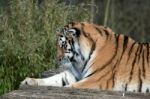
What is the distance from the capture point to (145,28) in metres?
14.2

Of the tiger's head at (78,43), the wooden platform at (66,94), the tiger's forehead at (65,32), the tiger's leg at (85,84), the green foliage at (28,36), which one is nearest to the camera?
the wooden platform at (66,94)

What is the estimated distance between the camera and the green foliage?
5.78 m

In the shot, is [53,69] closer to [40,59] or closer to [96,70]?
[40,59]

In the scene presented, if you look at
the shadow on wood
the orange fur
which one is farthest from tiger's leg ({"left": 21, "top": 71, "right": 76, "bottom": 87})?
the shadow on wood

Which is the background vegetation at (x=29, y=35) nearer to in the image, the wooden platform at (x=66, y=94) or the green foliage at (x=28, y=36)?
the green foliage at (x=28, y=36)

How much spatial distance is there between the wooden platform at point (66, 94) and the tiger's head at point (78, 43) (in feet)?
1.75

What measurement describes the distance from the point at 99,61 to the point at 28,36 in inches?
58.7

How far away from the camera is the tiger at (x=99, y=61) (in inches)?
177

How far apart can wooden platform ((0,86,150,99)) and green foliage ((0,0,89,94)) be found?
143cm

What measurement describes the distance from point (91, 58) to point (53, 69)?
1.19m

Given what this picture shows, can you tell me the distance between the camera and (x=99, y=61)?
4.59 meters

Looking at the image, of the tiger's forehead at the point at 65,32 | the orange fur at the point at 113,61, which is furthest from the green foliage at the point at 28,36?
the orange fur at the point at 113,61

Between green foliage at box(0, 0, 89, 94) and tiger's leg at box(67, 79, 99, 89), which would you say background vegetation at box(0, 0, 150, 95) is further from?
tiger's leg at box(67, 79, 99, 89)

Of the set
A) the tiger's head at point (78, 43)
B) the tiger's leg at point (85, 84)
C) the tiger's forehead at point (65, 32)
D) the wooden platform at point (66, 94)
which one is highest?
the tiger's forehead at point (65, 32)
